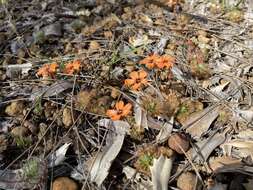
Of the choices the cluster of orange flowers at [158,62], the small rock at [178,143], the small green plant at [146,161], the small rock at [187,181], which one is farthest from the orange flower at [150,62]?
the small rock at [187,181]

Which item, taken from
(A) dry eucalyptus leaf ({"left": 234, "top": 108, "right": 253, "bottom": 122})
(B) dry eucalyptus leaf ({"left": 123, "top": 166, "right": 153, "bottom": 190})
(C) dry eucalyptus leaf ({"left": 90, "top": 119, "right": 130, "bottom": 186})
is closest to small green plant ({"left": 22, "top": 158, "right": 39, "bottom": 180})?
(C) dry eucalyptus leaf ({"left": 90, "top": 119, "right": 130, "bottom": 186})

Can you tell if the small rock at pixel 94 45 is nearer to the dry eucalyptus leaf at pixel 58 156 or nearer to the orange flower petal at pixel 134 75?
the orange flower petal at pixel 134 75

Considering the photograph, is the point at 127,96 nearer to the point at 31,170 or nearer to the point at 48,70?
the point at 48,70

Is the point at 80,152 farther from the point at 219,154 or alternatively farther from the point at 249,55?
the point at 249,55

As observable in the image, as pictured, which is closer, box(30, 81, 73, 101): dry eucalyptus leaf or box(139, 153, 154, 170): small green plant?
box(139, 153, 154, 170): small green plant

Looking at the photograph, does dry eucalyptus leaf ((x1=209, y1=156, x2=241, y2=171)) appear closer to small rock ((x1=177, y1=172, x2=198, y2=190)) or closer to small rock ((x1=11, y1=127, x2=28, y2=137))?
small rock ((x1=177, y1=172, x2=198, y2=190))

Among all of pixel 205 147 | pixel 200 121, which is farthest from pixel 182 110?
pixel 205 147
